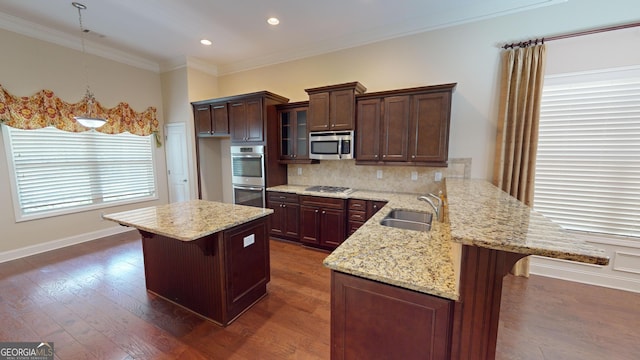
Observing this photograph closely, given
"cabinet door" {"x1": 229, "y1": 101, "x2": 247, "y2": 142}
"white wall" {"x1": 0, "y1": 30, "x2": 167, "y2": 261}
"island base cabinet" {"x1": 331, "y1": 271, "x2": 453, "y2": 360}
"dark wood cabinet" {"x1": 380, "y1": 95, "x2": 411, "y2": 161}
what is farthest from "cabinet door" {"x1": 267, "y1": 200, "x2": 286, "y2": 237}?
"white wall" {"x1": 0, "y1": 30, "x2": 167, "y2": 261}

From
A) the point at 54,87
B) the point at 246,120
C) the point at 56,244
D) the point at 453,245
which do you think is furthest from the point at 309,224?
the point at 54,87

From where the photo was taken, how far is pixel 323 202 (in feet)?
12.0

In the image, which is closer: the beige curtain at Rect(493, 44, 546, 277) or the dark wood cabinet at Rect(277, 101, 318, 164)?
the beige curtain at Rect(493, 44, 546, 277)

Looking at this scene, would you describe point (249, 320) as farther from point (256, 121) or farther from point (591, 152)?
point (591, 152)

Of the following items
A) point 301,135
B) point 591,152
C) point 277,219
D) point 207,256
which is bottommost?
point 277,219

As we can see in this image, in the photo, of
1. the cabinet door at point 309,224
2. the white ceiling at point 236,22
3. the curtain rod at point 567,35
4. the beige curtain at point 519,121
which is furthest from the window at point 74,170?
the curtain rod at point 567,35

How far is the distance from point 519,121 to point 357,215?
2296mm

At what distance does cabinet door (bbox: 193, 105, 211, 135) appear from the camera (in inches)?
184

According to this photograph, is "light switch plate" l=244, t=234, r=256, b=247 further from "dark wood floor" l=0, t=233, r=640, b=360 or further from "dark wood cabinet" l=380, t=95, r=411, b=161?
"dark wood cabinet" l=380, t=95, r=411, b=161

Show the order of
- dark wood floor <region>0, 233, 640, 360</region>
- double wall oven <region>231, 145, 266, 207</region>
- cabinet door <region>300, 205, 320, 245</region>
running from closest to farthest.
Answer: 1. dark wood floor <region>0, 233, 640, 360</region>
2. cabinet door <region>300, 205, 320, 245</region>
3. double wall oven <region>231, 145, 266, 207</region>

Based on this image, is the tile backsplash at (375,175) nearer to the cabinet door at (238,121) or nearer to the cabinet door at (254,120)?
the cabinet door at (254,120)

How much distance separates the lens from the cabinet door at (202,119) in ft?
15.4

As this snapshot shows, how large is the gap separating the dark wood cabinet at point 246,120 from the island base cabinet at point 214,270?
213 centimetres

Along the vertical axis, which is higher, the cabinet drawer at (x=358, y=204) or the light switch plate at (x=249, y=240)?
the cabinet drawer at (x=358, y=204)
